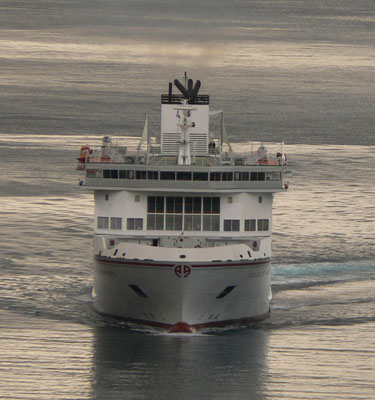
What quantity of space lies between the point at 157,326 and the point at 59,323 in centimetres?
510

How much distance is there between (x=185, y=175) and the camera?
7181 cm

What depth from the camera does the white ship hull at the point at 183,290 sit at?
68438 mm

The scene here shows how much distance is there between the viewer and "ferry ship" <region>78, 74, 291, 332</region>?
226 ft

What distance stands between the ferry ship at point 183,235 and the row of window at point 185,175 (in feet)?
0.16

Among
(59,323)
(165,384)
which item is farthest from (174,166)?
(165,384)

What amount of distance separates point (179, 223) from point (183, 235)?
2.71 ft

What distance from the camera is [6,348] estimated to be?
218 feet

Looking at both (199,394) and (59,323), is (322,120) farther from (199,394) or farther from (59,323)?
(199,394)

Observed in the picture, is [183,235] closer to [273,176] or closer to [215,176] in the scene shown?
[215,176]

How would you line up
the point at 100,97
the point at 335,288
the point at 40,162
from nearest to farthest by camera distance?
1. the point at 335,288
2. the point at 40,162
3. the point at 100,97

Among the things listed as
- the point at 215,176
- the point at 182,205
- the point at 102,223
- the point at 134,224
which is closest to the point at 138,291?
the point at 134,224

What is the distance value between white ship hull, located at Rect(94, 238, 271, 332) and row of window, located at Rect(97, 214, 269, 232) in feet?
7.03

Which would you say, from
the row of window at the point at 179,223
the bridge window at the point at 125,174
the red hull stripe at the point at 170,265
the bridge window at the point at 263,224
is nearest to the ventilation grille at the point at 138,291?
the red hull stripe at the point at 170,265

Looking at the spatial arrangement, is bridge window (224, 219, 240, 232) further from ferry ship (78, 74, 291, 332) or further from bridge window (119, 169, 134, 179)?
bridge window (119, 169, 134, 179)
